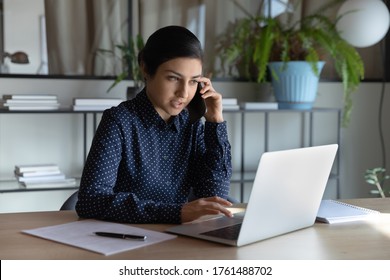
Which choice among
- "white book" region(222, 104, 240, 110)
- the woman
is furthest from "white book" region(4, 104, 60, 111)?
the woman

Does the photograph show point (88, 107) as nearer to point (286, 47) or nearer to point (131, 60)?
point (131, 60)

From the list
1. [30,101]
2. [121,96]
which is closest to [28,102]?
[30,101]

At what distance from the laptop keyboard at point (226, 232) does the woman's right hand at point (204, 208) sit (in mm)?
40

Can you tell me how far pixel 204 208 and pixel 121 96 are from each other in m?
2.20

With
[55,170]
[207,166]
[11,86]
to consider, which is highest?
[11,86]

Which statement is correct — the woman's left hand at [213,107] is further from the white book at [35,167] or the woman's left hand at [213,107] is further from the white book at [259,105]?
the white book at [259,105]

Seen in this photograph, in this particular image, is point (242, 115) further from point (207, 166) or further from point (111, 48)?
point (207, 166)

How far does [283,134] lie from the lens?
158 inches

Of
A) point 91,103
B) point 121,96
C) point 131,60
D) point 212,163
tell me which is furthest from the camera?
point 121,96

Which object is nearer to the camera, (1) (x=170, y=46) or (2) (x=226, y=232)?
(2) (x=226, y=232)

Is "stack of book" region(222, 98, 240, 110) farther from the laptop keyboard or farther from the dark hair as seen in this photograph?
the laptop keyboard

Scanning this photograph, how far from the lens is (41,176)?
3.29 m
